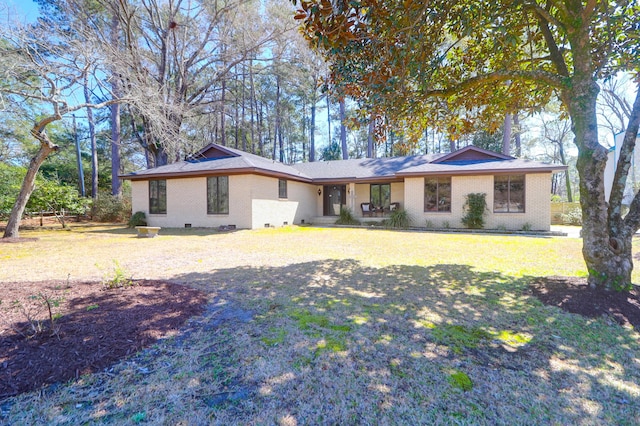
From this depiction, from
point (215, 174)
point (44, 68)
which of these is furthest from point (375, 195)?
point (44, 68)

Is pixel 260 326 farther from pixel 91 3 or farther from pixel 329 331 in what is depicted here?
pixel 91 3

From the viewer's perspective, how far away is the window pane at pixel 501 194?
513 inches

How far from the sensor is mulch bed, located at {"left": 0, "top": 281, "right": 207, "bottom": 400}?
2.22 metres

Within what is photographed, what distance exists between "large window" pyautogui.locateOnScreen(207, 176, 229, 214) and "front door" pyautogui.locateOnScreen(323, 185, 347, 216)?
Result: 6.87 m

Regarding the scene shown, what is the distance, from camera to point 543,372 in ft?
7.76

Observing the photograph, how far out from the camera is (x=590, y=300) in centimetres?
378

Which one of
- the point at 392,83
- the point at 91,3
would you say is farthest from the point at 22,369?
the point at 91,3

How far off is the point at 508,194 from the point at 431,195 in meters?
3.16

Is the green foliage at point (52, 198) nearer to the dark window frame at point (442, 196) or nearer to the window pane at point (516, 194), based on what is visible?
the dark window frame at point (442, 196)

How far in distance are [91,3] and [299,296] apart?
2108cm

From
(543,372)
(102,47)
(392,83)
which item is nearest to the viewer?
(543,372)

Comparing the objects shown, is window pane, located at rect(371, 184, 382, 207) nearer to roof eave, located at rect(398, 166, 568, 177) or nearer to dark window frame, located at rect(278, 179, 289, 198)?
roof eave, located at rect(398, 166, 568, 177)

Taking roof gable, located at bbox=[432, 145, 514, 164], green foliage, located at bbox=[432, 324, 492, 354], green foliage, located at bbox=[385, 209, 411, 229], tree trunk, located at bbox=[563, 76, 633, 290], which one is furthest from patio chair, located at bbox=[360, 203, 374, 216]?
green foliage, located at bbox=[432, 324, 492, 354]

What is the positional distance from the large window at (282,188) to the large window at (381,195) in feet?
17.4
